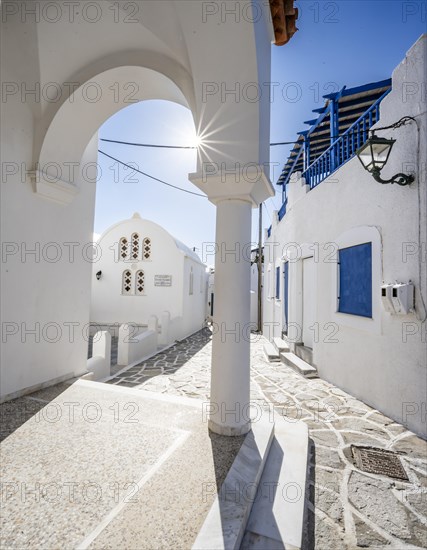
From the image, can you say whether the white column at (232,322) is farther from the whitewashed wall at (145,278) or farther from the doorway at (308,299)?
the whitewashed wall at (145,278)

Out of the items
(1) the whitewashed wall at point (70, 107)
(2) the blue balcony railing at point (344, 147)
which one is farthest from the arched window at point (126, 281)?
(2) the blue balcony railing at point (344, 147)

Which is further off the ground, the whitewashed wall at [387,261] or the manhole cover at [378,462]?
the whitewashed wall at [387,261]

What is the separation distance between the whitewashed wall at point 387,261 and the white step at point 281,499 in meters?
1.93

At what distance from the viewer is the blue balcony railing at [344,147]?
5086 mm

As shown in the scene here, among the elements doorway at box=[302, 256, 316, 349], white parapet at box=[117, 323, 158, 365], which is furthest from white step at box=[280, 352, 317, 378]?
white parapet at box=[117, 323, 158, 365]

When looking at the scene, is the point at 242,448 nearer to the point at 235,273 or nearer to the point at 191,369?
the point at 235,273

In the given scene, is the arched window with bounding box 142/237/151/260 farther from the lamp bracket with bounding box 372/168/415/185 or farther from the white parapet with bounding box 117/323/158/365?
the lamp bracket with bounding box 372/168/415/185

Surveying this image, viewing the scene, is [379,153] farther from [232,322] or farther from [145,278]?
[145,278]

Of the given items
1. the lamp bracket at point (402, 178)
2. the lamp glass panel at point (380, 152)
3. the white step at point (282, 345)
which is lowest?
the white step at point (282, 345)

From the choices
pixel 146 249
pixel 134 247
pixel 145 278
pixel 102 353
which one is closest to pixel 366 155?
pixel 102 353

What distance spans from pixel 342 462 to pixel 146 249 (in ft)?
37.4

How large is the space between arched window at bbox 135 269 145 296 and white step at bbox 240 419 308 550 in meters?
10.7

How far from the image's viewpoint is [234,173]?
2867mm

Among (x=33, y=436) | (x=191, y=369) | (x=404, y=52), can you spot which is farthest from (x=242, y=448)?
(x=404, y=52)
